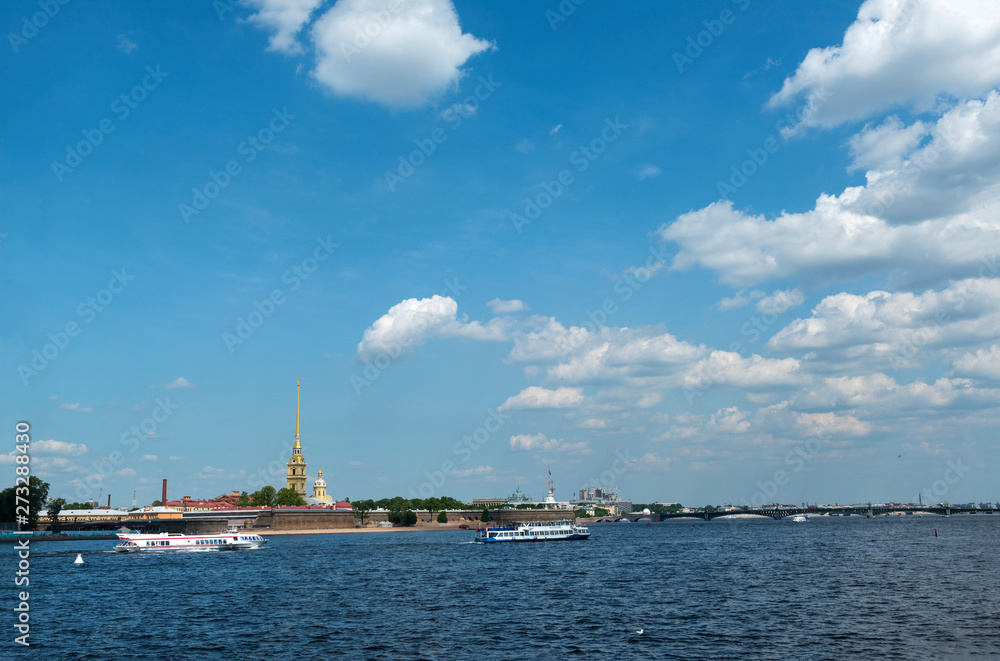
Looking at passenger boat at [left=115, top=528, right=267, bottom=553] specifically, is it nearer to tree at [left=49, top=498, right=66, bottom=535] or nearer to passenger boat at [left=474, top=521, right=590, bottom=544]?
passenger boat at [left=474, top=521, right=590, bottom=544]

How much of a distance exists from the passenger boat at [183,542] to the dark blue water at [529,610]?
3407 cm

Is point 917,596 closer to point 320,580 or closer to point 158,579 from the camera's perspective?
point 320,580

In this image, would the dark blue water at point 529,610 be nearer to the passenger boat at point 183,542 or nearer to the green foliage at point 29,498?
the passenger boat at point 183,542

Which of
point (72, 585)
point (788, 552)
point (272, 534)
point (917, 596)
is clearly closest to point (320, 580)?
point (72, 585)

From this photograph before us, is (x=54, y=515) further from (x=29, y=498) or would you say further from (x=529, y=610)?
(x=529, y=610)

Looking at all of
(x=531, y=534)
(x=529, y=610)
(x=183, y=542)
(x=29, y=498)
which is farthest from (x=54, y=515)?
(x=529, y=610)

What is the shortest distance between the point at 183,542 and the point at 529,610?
298 feet

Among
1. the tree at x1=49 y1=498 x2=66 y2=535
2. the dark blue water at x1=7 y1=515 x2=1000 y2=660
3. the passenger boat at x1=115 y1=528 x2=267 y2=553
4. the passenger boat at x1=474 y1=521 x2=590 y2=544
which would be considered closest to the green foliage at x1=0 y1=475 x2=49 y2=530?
the tree at x1=49 y1=498 x2=66 y2=535

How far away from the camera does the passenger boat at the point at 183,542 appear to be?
372ft

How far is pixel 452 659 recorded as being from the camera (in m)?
31.8

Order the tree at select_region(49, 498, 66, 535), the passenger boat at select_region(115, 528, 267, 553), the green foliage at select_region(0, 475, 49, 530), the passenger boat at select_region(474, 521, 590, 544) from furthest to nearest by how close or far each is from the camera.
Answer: the tree at select_region(49, 498, 66, 535)
the green foliage at select_region(0, 475, 49, 530)
the passenger boat at select_region(474, 521, 590, 544)
the passenger boat at select_region(115, 528, 267, 553)

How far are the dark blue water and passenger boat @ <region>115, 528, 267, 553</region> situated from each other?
34070 millimetres

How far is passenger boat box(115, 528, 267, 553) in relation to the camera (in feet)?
372

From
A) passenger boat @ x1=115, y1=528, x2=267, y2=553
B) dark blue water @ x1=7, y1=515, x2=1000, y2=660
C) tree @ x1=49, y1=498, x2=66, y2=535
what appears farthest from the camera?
tree @ x1=49, y1=498, x2=66, y2=535
